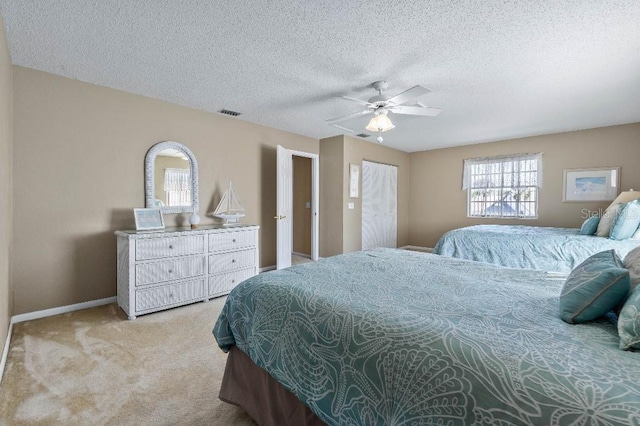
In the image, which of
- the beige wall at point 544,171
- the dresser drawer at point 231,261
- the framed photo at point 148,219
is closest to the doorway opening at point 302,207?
the dresser drawer at point 231,261

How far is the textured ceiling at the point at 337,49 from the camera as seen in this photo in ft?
6.24

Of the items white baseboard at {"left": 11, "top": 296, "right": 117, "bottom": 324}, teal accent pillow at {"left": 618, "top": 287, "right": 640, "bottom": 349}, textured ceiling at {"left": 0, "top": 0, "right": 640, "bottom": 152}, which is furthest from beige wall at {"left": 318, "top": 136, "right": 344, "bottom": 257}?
teal accent pillow at {"left": 618, "top": 287, "right": 640, "bottom": 349}

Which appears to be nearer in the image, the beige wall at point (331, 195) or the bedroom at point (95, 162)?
the bedroom at point (95, 162)

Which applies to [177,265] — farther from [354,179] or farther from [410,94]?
[354,179]

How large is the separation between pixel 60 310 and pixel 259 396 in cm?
277

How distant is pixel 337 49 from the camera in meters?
2.36

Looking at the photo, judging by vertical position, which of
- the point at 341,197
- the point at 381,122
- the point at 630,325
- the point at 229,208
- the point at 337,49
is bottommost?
the point at 630,325

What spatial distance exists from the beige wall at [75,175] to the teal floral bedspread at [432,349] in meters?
2.45

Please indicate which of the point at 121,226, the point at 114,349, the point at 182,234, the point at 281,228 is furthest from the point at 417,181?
the point at 114,349

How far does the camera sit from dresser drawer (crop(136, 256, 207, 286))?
2.93 meters

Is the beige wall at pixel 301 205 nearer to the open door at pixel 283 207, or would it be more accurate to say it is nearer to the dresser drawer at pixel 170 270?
the open door at pixel 283 207

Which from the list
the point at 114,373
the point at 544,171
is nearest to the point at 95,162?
the point at 114,373

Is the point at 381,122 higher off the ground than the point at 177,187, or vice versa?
the point at 381,122

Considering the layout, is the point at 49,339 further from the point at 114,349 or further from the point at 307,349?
the point at 307,349
